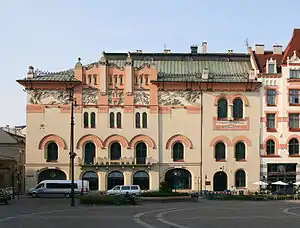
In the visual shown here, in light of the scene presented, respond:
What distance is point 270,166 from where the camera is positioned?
76.6m

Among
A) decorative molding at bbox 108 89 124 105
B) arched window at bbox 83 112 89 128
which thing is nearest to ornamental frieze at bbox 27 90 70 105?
arched window at bbox 83 112 89 128

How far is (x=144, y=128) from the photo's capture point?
76125mm

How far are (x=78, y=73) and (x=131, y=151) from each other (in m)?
11.5

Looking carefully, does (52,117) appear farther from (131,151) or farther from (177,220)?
(177,220)

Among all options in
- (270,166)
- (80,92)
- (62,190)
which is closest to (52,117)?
(80,92)

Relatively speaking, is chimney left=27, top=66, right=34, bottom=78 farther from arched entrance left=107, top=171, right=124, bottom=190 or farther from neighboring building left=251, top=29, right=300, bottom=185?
neighboring building left=251, top=29, right=300, bottom=185

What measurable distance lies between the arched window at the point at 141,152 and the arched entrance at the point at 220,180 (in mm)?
9061

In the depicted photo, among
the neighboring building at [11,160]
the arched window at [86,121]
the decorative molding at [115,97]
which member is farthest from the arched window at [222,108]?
the neighboring building at [11,160]

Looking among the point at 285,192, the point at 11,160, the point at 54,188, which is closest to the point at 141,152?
the point at 54,188

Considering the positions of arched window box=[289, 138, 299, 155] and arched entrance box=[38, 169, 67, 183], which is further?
arched window box=[289, 138, 299, 155]

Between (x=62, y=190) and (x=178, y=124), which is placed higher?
(x=178, y=124)

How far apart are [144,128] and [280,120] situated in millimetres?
16721

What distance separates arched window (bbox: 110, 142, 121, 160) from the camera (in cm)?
7588

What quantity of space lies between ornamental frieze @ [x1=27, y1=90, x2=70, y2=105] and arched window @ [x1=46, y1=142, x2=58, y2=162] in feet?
16.7
